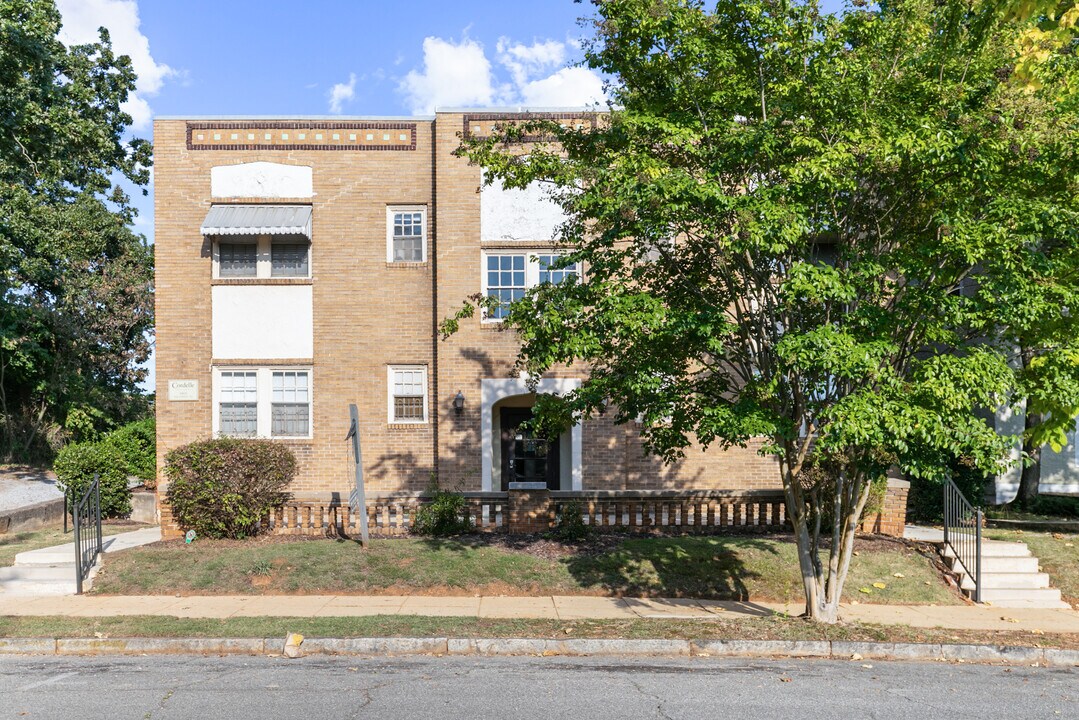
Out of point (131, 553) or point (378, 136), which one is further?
point (378, 136)

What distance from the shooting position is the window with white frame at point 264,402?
57.0 feet

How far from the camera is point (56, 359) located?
86.3 ft

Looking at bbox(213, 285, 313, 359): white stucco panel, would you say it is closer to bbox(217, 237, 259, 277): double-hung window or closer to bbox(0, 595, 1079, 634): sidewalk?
bbox(217, 237, 259, 277): double-hung window

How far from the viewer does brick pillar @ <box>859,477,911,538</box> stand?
13750 millimetres

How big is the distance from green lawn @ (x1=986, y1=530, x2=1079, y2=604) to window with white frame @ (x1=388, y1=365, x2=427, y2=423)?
414 inches

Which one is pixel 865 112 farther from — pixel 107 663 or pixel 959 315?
pixel 107 663

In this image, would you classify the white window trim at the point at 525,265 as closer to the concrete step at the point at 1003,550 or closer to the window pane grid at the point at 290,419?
the window pane grid at the point at 290,419

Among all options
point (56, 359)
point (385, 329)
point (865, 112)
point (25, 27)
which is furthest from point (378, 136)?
point (56, 359)

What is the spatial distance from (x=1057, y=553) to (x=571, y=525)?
24.0ft

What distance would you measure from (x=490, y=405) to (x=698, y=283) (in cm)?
760

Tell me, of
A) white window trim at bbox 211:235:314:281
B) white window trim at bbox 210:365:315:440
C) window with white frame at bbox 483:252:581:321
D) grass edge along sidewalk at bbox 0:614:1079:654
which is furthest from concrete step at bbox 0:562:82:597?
window with white frame at bbox 483:252:581:321

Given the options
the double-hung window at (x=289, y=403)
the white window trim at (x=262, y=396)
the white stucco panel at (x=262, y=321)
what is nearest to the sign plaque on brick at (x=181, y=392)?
the white window trim at (x=262, y=396)

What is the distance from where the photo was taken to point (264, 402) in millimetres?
17375

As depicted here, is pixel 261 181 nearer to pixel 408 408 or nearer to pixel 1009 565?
pixel 408 408
